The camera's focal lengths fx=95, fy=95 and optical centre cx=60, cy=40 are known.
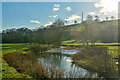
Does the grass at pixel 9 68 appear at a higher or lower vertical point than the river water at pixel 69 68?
higher

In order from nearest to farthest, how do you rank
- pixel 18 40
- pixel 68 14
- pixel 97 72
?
pixel 97 72 → pixel 68 14 → pixel 18 40

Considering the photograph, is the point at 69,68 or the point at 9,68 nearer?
the point at 9,68

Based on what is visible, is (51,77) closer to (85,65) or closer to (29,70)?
(29,70)

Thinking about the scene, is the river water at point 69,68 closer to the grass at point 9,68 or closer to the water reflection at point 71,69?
the water reflection at point 71,69

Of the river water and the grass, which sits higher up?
the grass

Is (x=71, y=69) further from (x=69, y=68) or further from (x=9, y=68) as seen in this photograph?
(x=9, y=68)

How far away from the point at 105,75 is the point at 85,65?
107cm

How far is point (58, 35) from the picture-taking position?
26.5 feet

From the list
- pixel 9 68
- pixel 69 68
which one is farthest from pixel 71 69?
pixel 9 68

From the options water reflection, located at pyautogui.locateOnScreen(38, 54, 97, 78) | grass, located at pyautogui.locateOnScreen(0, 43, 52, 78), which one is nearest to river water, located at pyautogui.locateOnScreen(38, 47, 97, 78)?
water reflection, located at pyautogui.locateOnScreen(38, 54, 97, 78)

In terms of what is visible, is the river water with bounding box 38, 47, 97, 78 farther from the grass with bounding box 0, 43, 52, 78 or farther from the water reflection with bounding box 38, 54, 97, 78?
the grass with bounding box 0, 43, 52, 78

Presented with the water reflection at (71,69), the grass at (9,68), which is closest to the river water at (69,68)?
the water reflection at (71,69)

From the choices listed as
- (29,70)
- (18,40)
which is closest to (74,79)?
(29,70)

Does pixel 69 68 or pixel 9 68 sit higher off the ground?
pixel 9 68
